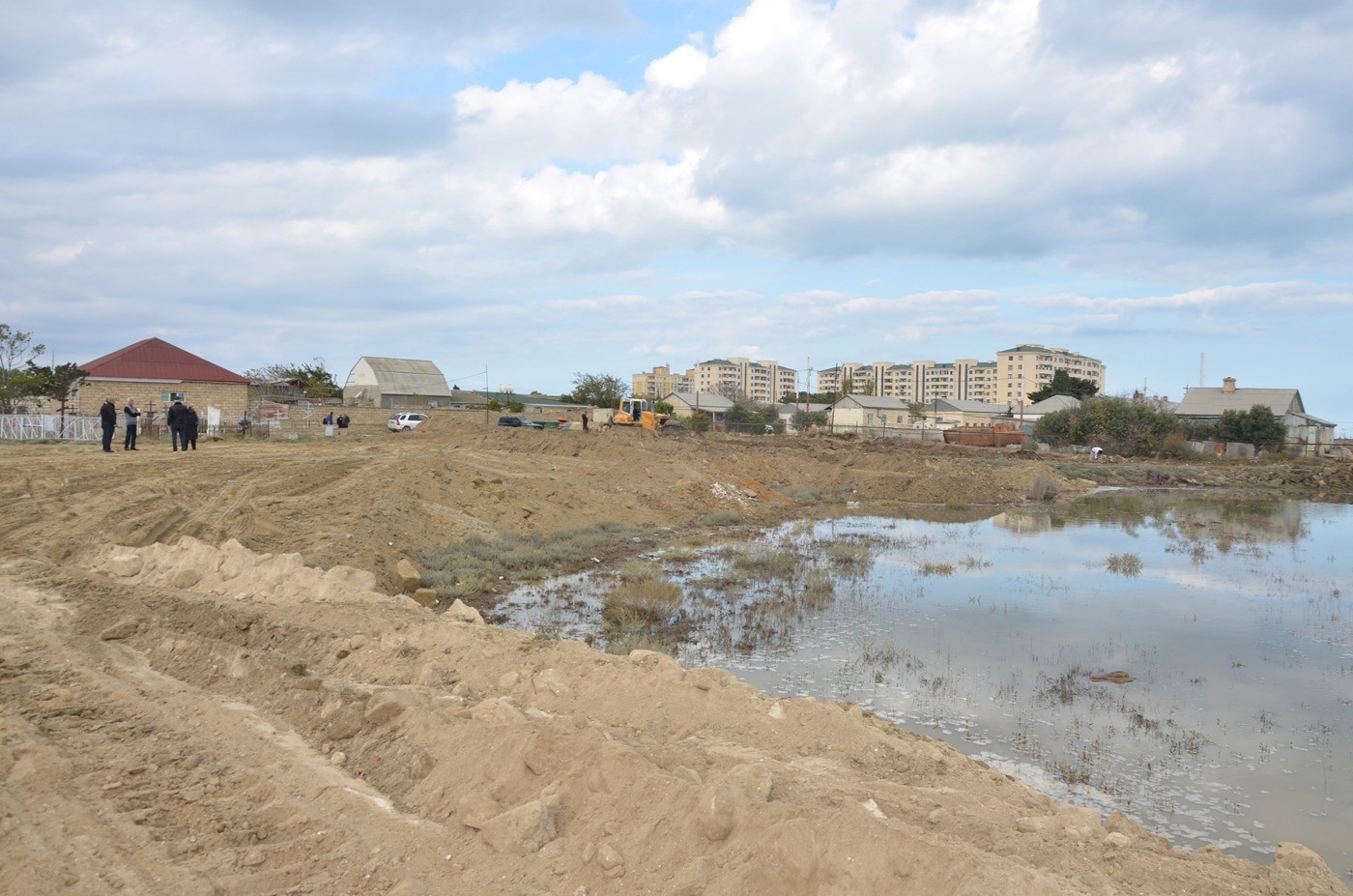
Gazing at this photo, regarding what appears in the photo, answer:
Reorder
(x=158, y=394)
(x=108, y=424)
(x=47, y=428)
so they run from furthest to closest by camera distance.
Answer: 1. (x=158, y=394)
2. (x=47, y=428)
3. (x=108, y=424)

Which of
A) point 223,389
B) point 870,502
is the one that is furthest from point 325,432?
point 870,502

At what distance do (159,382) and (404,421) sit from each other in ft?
41.7

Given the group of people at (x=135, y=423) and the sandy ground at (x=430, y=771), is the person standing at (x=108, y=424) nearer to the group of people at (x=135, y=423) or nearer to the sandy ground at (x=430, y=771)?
the group of people at (x=135, y=423)

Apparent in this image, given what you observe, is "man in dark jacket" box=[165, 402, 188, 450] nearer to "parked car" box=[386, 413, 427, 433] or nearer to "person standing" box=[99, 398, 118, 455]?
"person standing" box=[99, 398, 118, 455]

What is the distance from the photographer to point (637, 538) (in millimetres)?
21016

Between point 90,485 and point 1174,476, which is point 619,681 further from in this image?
point 1174,476

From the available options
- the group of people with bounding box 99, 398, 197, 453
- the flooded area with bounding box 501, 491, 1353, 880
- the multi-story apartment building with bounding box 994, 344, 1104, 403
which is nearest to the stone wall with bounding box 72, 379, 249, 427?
the group of people with bounding box 99, 398, 197, 453

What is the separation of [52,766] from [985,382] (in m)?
208

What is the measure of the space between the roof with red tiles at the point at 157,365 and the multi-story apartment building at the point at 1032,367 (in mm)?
151090

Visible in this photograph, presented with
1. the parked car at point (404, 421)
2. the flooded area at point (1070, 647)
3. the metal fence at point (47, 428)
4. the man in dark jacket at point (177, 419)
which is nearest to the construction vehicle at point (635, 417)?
the parked car at point (404, 421)

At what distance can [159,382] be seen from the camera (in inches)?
1850


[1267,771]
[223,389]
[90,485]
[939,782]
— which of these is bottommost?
[1267,771]

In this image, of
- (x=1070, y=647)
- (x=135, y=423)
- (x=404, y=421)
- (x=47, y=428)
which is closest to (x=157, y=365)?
(x=404, y=421)

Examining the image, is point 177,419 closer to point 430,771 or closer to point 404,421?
point 430,771
